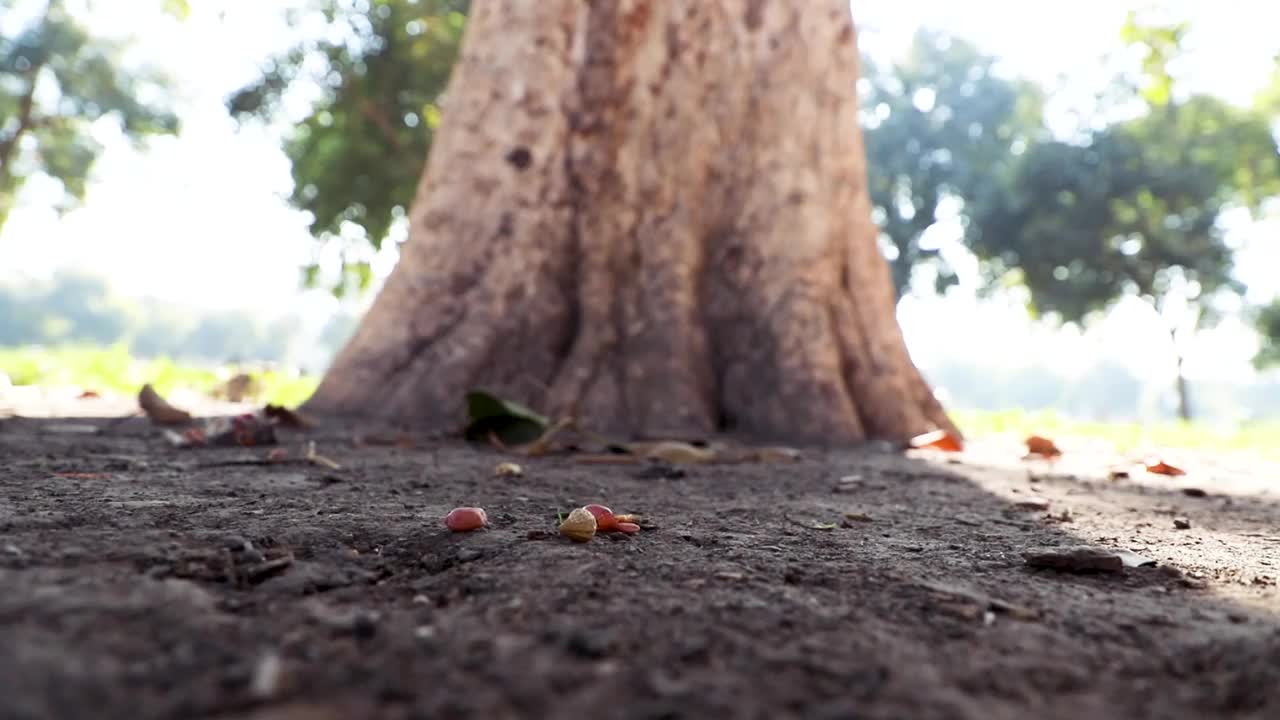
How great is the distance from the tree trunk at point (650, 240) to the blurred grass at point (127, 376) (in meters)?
3.32

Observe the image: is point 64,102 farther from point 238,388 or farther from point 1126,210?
point 1126,210

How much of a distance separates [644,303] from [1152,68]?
434 centimetres

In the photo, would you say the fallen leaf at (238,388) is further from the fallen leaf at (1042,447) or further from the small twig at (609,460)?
the fallen leaf at (1042,447)

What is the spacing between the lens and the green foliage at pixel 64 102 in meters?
17.2

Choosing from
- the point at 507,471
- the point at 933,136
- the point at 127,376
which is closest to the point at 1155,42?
the point at 507,471

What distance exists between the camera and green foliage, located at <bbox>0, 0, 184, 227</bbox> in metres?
17.2

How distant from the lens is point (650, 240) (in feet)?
14.1

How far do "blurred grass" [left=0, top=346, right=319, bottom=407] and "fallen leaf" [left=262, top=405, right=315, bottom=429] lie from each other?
3.68 metres

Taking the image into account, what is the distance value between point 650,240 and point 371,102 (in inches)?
320

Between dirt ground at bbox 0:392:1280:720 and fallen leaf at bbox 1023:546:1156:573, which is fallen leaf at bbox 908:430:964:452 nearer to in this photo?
dirt ground at bbox 0:392:1280:720

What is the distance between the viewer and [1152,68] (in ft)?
20.2

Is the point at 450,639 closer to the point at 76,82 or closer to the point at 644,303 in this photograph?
the point at 644,303

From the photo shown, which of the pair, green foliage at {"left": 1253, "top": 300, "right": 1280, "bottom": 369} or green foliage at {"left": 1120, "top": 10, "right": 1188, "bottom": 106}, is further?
green foliage at {"left": 1253, "top": 300, "right": 1280, "bottom": 369}

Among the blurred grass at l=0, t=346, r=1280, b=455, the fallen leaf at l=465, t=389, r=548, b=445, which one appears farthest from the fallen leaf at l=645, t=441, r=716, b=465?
the blurred grass at l=0, t=346, r=1280, b=455
